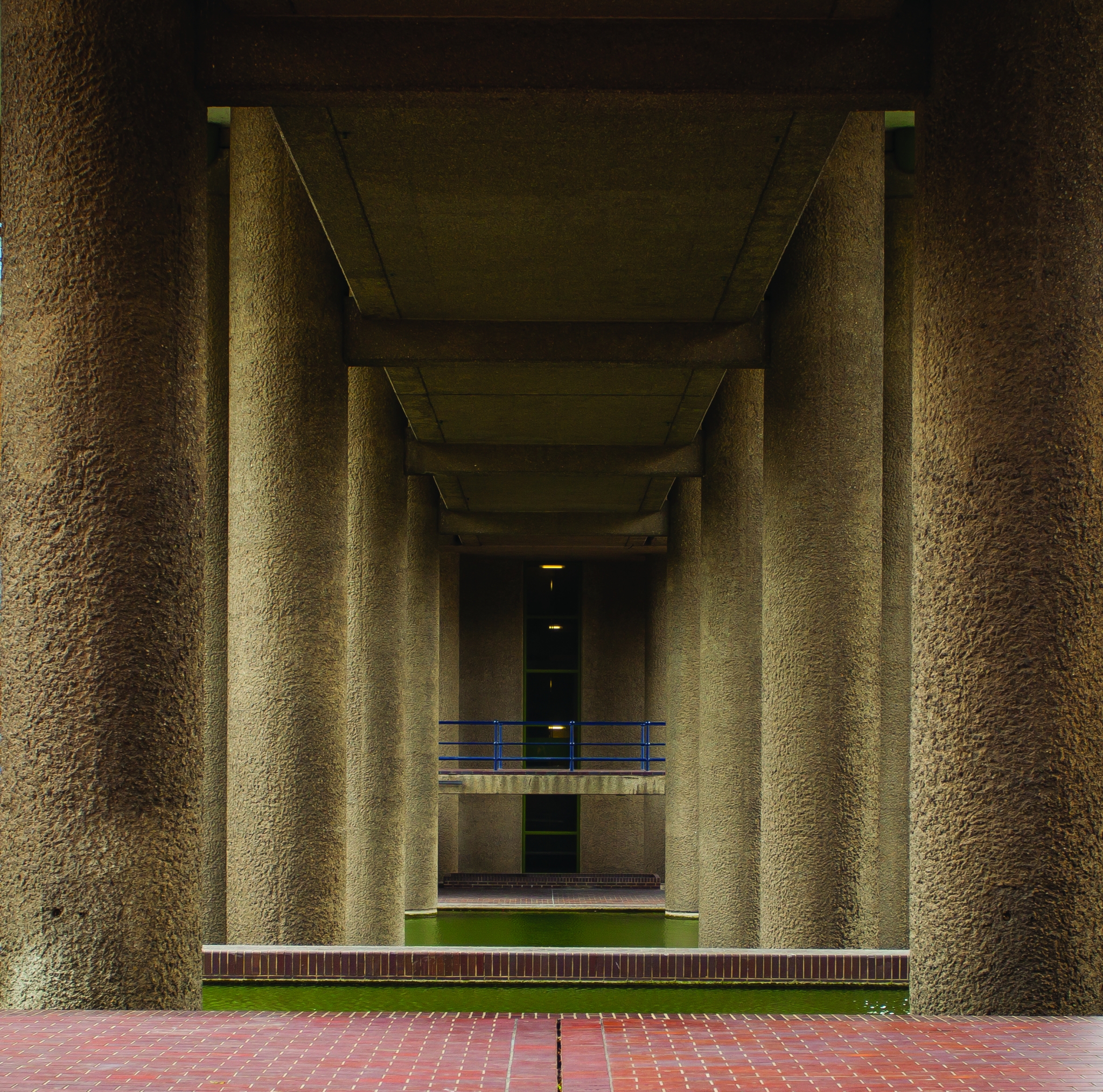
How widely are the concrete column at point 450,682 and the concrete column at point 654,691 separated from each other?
4119 millimetres

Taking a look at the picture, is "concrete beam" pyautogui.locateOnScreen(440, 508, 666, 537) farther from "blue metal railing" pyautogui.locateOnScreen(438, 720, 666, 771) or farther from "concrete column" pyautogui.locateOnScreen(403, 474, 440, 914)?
"blue metal railing" pyautogui.locateOnScreen(438, 720, 666, 771)

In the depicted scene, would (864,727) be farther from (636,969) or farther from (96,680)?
(96,680)

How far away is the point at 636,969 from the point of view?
264 inches

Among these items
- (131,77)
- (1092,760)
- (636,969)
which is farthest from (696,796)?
(131,77)

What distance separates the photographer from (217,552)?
10430 millimetres

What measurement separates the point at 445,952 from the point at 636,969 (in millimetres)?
1079

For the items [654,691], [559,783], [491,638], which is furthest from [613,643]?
[559,783]

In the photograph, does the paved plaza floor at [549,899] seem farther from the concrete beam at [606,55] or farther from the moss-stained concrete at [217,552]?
the concrete beam at [606,55]

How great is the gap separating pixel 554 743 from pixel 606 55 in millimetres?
19853

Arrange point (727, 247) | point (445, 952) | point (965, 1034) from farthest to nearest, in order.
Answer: point (727, 247)
point (445, 952)
point (965, 1034)

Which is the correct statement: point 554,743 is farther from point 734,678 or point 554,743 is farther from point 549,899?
point 734,678

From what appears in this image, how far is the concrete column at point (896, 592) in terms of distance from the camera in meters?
11.5

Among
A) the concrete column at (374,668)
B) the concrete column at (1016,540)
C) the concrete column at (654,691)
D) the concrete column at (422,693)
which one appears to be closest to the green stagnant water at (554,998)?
the concrete column at (1016,540)

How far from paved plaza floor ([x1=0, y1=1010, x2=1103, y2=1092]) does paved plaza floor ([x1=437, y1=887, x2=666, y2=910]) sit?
16102 millimetres
